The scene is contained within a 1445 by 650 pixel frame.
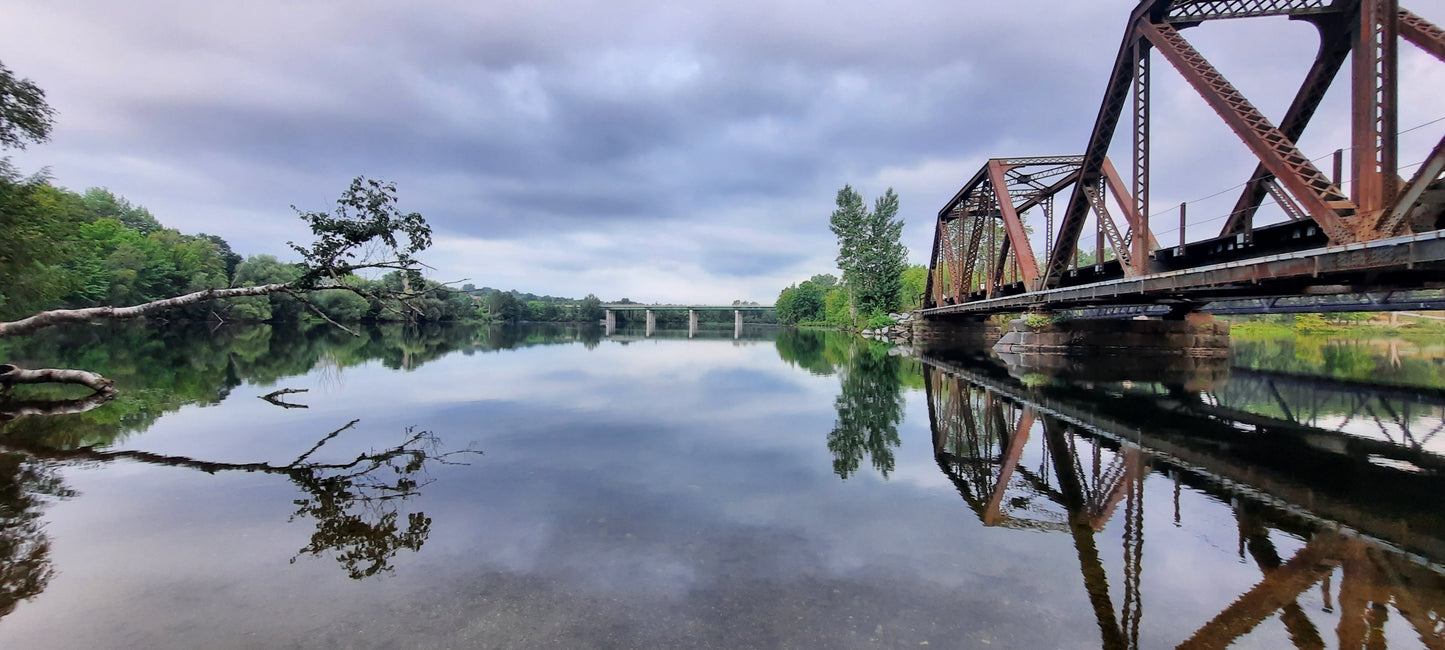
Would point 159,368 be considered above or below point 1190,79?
below

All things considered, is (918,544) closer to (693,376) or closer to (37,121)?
(693,376)

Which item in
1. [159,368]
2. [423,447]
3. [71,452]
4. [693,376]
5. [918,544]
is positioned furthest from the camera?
[693,376]

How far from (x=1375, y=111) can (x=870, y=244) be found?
6661 cm

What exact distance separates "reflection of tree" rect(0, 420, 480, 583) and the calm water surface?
0.19 ft

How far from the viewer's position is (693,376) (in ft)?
82.7

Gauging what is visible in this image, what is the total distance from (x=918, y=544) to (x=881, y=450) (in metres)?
4.80

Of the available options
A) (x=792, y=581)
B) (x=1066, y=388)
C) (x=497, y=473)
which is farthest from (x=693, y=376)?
(x=792, y=581)

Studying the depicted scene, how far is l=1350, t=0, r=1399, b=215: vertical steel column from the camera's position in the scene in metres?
10.1

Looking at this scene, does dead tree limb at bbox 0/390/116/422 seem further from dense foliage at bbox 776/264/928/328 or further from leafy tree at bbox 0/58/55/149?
dense foliage at bbox 776/264/928/328

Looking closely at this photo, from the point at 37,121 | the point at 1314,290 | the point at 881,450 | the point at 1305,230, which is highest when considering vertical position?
the point at 37,121

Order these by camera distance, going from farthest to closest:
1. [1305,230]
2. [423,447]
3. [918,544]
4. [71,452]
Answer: [1305,230] → [423,447] → [71,452] → [918,544]

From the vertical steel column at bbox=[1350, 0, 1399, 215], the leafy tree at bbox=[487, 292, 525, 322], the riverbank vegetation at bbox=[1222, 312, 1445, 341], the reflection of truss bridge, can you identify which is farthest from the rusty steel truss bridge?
the leafy tree at bbox=[487, 292, 525, 322]

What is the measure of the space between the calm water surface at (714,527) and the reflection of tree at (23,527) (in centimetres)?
5

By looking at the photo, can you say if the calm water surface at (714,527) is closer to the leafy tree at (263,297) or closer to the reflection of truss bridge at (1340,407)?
the reflection of truss bridge at (1340,407)
